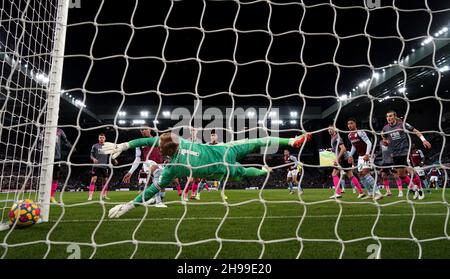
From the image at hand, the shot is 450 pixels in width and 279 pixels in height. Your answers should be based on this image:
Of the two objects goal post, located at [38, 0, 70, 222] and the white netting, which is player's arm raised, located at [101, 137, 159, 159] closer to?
the white netting

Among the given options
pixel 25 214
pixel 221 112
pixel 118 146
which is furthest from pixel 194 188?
pixel 221 112

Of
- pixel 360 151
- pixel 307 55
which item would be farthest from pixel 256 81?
pixel 360 151

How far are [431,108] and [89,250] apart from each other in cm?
2662

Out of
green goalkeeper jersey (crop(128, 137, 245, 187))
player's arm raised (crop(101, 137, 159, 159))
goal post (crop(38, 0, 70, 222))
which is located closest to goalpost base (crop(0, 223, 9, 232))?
goal post (crop(38, 0, 70, 222))

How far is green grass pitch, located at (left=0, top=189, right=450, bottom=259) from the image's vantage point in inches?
91.7

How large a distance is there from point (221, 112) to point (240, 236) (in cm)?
1185

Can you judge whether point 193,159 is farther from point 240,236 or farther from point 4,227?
point 4,227

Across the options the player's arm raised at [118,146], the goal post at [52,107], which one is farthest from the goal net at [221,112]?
the player's arm raised at [118,146]

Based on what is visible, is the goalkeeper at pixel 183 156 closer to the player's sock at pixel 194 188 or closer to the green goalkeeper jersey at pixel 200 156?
the green goalkeeper jersey at pixel 200 156

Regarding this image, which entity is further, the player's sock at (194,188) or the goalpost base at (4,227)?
the player's sock at (194,188)

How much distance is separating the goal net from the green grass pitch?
1.0 inches

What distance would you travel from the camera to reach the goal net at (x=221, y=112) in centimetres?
254

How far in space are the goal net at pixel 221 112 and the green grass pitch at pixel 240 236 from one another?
0.08ft

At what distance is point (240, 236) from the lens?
9.95 feet
